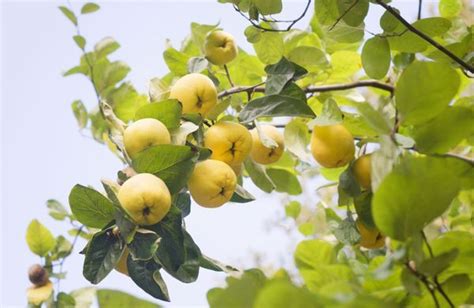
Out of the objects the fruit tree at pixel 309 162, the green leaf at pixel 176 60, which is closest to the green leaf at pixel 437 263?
the fruit tree at pixel 309 162

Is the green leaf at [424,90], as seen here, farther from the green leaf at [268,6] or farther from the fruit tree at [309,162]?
the green leaf at [268,6]

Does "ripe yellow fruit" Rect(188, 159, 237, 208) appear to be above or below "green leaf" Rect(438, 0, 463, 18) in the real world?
below

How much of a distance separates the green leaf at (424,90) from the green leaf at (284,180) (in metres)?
0.59

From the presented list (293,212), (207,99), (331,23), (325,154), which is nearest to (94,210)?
(207,99)

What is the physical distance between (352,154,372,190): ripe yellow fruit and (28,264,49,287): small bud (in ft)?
2.51

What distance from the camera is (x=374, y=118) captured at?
0.59m

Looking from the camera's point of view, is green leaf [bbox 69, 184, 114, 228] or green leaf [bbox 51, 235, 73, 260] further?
green leaf [bbox 51, 235, 73, 260]

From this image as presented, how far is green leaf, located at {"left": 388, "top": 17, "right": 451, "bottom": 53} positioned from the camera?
2.86 feet

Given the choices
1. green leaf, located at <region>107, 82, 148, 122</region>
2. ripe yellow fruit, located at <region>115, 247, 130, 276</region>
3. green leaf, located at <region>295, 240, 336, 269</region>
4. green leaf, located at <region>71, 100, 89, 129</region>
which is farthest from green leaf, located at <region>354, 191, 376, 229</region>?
green leaf, located at <region>71, 100, 89, 129</region>

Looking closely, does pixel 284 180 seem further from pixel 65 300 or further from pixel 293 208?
pixel 65 300

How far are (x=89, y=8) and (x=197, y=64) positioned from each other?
620 millimetres

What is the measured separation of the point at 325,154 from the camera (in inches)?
35.2

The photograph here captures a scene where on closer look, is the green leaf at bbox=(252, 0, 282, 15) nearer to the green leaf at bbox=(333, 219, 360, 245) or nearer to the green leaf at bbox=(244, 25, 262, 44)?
the green leaf at bbox=(244, 25, 262, 44)

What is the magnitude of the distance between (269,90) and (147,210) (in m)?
0.31
